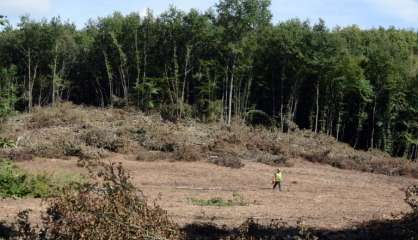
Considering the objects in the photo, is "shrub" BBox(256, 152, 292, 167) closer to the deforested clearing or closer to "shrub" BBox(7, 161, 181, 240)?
the deforested clearing

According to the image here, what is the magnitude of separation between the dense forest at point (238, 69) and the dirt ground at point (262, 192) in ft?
53.2

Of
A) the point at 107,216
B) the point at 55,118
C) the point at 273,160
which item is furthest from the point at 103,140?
the point at 107,216

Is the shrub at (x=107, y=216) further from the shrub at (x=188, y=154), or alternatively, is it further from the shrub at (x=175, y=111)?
the shrub at (x=175, y=111)

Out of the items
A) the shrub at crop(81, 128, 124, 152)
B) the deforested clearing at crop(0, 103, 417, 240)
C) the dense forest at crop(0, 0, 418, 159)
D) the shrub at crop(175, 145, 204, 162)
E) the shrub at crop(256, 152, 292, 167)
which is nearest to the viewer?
the deforested clearing at crop(0, 103, 417, 240)

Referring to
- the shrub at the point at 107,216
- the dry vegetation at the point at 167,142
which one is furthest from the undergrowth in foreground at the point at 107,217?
the dry vegetation at the point at 167,142

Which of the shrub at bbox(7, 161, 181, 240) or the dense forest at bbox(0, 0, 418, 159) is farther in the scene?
the dense forest at bbox(0, 0, 418, 159)

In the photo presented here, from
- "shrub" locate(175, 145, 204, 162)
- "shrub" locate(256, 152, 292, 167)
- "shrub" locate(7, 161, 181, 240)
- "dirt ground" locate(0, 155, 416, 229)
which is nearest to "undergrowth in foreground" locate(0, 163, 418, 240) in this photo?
"shrub" locate(7, 161, 181, 240)

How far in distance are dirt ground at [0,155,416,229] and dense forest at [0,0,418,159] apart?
53.2 ft

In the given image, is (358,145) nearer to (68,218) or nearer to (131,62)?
(131,62)

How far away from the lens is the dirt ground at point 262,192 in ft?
50.3

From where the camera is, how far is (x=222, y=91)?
5694cm

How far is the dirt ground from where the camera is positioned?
15.3 meters

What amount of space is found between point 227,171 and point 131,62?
28.5 meters

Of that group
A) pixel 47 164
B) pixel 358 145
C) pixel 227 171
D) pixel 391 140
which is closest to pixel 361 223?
pixel 227 171
